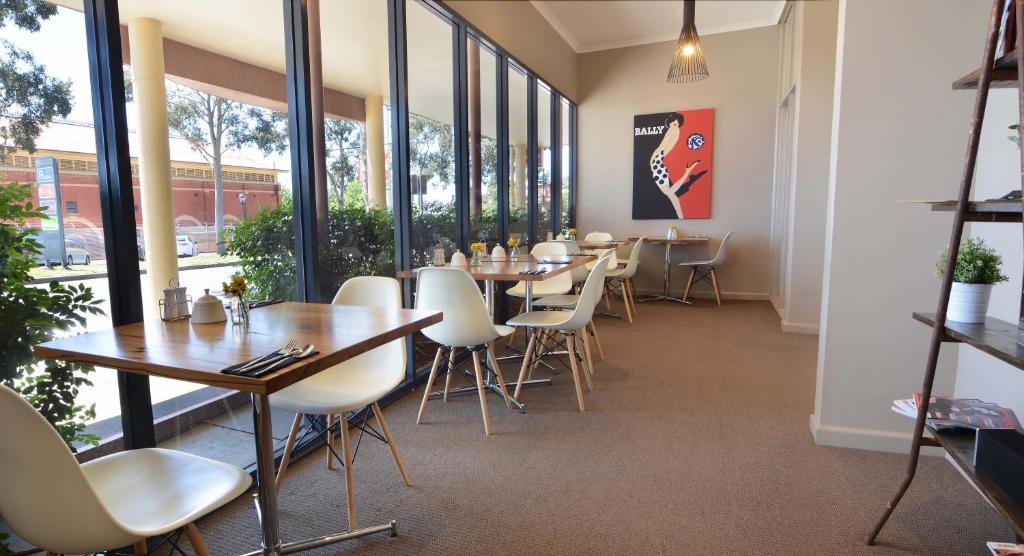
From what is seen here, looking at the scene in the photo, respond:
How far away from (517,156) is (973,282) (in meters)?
4.38

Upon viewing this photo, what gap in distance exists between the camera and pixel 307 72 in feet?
8.66

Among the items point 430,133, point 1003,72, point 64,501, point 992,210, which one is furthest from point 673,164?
point 64,501

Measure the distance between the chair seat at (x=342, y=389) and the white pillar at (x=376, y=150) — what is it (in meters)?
1.33

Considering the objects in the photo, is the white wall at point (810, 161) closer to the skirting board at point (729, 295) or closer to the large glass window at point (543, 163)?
the skirting board at point (729, 295)

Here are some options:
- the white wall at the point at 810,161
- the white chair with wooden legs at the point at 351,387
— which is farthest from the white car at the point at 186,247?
the white wall at the point at 810,161

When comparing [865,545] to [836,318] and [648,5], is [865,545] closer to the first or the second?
[836,318]

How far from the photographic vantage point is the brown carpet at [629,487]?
1927mm

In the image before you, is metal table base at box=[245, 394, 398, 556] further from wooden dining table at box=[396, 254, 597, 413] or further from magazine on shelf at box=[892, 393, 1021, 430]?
magazine on shelf at box=[892, 393, 1021, 430]

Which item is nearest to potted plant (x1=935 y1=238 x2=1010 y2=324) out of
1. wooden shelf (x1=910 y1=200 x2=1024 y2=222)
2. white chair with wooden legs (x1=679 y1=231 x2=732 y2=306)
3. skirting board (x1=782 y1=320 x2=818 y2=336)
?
wooden shelf (x1=910 y1=200 x2=1024 y2=222)

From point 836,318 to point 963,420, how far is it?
2.84ft

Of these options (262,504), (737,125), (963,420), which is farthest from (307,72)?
(737,125)

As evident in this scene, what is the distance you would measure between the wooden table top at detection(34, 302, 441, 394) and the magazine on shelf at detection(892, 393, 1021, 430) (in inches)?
66.0

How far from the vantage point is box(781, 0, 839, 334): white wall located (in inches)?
187

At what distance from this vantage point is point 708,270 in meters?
7.03
